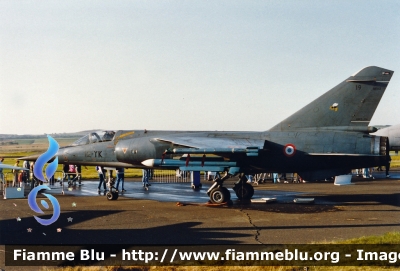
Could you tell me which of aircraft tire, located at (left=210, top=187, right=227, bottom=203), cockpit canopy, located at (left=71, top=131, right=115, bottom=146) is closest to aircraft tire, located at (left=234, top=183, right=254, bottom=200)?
→ aircraft tire, located at (left=210, top=187, right=227, bottom=203)

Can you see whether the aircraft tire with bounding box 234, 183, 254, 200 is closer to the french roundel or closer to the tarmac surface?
the tarmac surface

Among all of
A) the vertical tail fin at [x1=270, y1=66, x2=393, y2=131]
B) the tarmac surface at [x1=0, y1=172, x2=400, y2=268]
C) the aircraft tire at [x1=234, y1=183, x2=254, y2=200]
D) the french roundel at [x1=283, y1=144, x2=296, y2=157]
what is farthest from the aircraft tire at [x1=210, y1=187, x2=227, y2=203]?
the vertical tail fin at [x1=270, y1=66, x2=393, y2=131]

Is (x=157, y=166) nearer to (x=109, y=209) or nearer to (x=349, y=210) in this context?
(x=109, y=209)

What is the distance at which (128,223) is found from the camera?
11.6 meters

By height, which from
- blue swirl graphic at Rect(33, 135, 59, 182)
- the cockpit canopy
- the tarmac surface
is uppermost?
the cockpit canopy

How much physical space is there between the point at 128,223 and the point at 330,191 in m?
11.1

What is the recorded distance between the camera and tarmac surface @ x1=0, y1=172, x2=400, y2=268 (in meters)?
9.60

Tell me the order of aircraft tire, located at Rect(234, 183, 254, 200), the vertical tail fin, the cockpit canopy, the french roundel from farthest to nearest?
the cockpit canopy
aircraft tire, located at Rect(234, 183, 254, 200)
the french roundel
the vertical tail fin

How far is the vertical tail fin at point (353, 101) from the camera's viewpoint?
49.1 ft

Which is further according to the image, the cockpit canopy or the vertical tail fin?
the cockpit canopy

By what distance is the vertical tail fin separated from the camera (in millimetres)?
14977

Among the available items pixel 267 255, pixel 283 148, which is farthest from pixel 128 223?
pixel 283 148

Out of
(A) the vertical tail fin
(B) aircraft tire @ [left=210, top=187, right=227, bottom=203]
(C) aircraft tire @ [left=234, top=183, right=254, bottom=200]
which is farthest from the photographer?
(C) aircraft tire @ [left=234, top=183, right=254, bottom=200]

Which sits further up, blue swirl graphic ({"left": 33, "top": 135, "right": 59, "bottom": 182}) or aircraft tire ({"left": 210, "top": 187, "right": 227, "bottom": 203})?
blue swirl graphic ({"left": 33, "top": 135, "right": 59, "bottom": 182})
